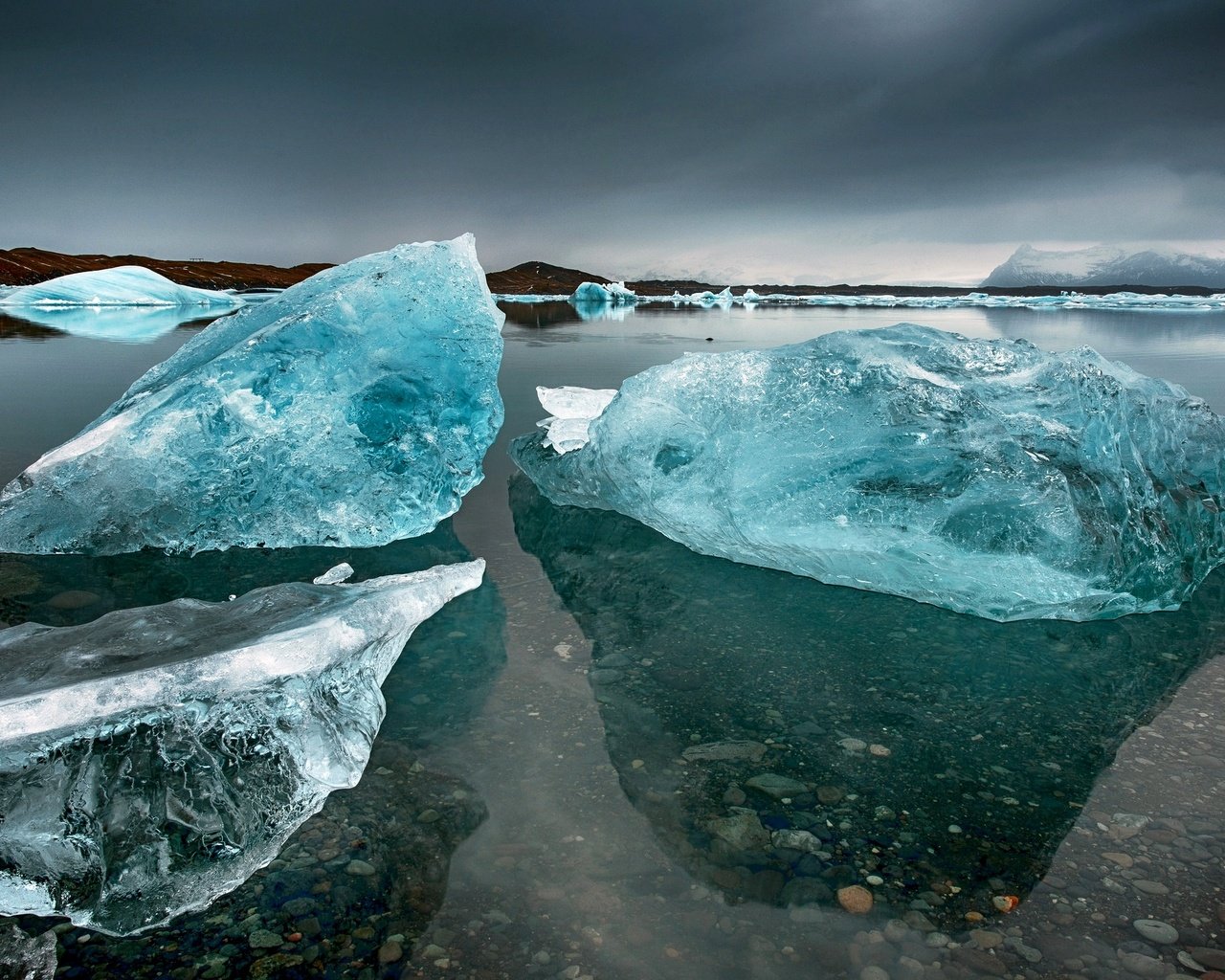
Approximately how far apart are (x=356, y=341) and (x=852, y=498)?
3611 mm

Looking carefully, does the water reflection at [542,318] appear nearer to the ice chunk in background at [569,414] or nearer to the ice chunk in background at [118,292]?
the ice chunk in background at [569,414]

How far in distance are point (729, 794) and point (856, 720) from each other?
28.4 inches

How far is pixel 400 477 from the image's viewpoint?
5363mm

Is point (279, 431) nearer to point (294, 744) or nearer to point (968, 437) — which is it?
point (294, 744)

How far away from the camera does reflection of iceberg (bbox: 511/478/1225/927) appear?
88.6 inches

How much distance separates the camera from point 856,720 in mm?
2955

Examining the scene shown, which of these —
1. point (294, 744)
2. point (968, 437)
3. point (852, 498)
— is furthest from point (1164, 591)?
point (294, 744)

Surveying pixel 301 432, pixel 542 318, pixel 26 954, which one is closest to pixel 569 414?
pixel 301 432

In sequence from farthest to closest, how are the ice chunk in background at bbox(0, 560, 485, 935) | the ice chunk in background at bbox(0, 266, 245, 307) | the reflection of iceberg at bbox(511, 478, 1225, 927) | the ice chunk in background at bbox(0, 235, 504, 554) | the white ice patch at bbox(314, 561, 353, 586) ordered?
the ice chunk in background at bbox(0, 266, 245, 307) → the ice chunk in background at bbox(0, 235, 504, 554) → the white ice patch at bbox(314, 561, 353, 586) → the reflection of iceberg at bbox(511, 478, 1225, 927) → the ice chunk in background at bbox(0, 560, 485, 935)

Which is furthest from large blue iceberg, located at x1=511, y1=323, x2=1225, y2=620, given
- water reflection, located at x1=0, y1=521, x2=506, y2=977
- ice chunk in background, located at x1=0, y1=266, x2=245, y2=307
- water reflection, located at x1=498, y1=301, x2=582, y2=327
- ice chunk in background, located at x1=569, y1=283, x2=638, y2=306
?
ice chunk in background, located at x1=569, y1=283, x2=638, y2=306

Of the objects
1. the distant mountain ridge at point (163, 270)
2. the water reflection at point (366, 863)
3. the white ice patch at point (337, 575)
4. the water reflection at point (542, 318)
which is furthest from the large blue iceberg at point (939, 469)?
the distant mountain ridge at point (163, 270)

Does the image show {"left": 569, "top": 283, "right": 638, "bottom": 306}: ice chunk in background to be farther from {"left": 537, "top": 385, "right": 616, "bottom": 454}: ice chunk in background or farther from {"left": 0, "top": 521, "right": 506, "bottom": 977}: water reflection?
{"left": 0, "top": 521, "right": 506, "bottom": 977}: water reflection

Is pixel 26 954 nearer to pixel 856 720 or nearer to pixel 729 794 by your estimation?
pixel 729 794

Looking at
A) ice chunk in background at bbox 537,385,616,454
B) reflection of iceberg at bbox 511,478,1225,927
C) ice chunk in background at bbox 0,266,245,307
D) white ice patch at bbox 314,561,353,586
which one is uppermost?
ice chunk in background at bbox 0,266,245,307
